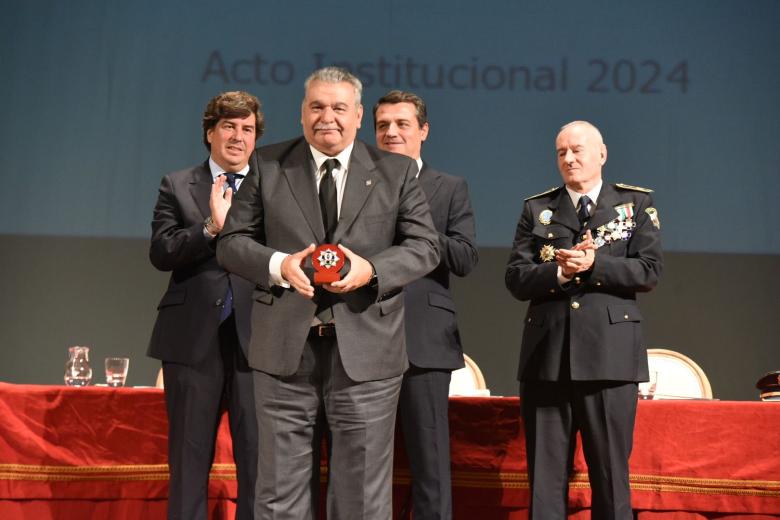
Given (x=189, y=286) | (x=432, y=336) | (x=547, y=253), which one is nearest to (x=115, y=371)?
(x=189, y=286)

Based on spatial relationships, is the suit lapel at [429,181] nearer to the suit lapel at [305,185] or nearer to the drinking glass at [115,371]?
the suit lapel at [305,185]

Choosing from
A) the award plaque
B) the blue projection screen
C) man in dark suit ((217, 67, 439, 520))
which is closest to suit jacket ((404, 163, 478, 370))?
man in dark suit ((217, 67, 439, 520))

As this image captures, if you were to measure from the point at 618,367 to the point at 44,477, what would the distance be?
197 cm

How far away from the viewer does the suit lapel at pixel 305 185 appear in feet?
7.27

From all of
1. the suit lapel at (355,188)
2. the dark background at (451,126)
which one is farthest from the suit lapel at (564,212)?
the dark background at (451,126)

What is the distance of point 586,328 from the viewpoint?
2729 millimetres

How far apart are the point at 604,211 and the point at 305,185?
1127mm

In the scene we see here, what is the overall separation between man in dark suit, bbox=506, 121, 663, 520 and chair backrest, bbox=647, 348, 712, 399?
1.40m

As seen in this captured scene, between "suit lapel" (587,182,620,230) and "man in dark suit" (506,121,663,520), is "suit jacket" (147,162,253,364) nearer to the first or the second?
"man in dark suit" (506,121,663,520)

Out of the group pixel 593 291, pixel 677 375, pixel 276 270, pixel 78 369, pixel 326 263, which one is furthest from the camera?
pixel 677 375

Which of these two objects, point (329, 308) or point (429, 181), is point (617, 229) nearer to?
point (429, 181)

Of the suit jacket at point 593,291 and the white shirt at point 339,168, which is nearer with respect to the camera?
the white shirt at point 339,168

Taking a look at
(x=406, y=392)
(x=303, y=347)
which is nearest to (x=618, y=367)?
(x=406, y=392)

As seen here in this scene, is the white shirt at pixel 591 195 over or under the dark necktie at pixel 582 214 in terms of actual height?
over
